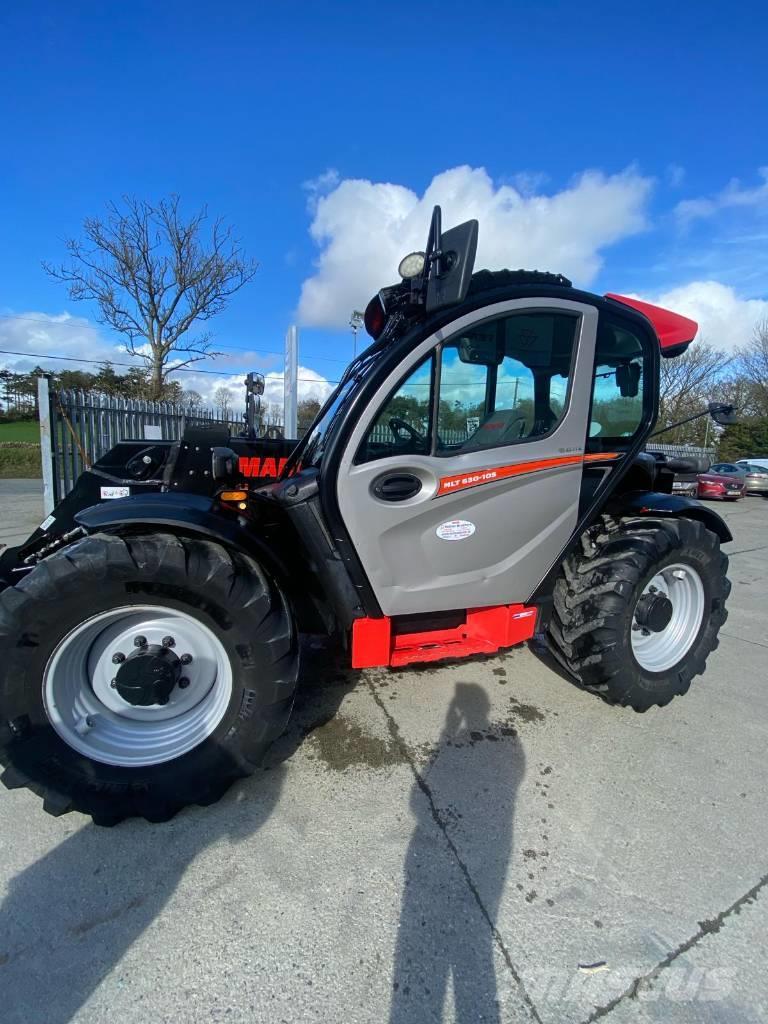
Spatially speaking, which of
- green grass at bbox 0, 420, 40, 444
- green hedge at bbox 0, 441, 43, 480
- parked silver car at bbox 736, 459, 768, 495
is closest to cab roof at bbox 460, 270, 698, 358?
green hedge at bbox 0, 441, 43, 480

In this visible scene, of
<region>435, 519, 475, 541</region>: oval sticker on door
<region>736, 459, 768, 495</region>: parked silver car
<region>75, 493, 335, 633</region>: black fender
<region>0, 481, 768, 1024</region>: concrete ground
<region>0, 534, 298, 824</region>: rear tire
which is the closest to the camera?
<region>0, 481, 768, 1024</region>: concrete ground

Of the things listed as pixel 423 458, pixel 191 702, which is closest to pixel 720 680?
pixel 423 458

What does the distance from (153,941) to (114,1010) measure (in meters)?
0.20

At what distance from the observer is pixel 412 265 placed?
2.37 m

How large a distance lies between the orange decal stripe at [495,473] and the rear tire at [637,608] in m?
0.68

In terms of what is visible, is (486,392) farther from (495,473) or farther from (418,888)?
(418,888)

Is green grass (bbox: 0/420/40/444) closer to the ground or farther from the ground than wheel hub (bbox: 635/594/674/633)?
farther from the ground

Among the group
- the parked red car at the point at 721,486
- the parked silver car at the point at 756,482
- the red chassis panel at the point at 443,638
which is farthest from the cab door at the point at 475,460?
the parked silver car at the point at 756,482

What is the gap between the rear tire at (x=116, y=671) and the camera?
194cm

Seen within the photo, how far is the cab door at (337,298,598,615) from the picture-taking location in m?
2.34

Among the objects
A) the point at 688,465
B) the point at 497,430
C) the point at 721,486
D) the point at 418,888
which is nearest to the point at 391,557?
the point at 497,430

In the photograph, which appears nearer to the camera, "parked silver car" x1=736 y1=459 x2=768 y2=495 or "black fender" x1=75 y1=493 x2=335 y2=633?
"black fender" x1=75 y1=493 x2=335 y2=633

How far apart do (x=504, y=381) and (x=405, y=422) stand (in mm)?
611

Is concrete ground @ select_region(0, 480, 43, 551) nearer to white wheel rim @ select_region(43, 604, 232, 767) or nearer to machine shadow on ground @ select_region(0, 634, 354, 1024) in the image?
white wheel rim @ select_region(43, 604, 232, 767)
